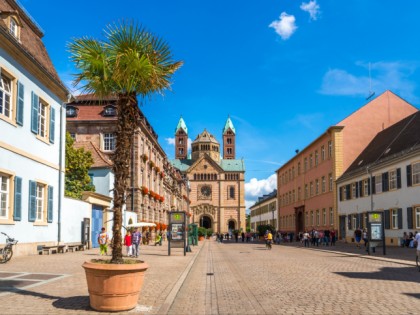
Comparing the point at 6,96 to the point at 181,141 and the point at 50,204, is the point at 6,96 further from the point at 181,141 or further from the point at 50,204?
the point at 181,141

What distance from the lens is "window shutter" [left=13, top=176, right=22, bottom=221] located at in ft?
67.1

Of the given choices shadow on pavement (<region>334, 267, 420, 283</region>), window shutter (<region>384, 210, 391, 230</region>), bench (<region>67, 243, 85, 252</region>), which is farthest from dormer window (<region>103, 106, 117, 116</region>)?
shadow on pavement (<region>334, 267, 420, 283</region>)

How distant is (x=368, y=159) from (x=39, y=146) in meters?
31.4

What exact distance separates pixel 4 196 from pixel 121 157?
39.7 feet

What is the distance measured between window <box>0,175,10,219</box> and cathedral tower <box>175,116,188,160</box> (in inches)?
5246

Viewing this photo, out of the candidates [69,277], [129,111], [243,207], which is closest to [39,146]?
[69,277]

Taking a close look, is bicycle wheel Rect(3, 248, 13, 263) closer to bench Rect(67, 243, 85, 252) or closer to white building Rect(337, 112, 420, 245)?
bench Rect(67, 243, 85, 252)

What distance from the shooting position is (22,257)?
851 inches

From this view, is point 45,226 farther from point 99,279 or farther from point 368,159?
point 368,159

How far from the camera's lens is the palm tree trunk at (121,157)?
9.78 m

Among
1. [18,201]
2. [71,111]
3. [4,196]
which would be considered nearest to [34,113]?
[18,201]

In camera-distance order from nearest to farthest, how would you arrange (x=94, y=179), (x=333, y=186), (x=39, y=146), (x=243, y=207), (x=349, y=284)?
(x=349, y=284), (x=39, y=146), (x=94, y=179), (x=333, y=186), (x=243, y=207)

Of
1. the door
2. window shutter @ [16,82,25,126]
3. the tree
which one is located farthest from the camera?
the tree

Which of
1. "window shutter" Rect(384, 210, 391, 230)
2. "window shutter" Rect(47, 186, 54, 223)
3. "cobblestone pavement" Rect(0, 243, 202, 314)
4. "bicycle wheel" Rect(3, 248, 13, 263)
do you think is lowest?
"cobblestone pavement" Rect(0, 243, 202, 314)
